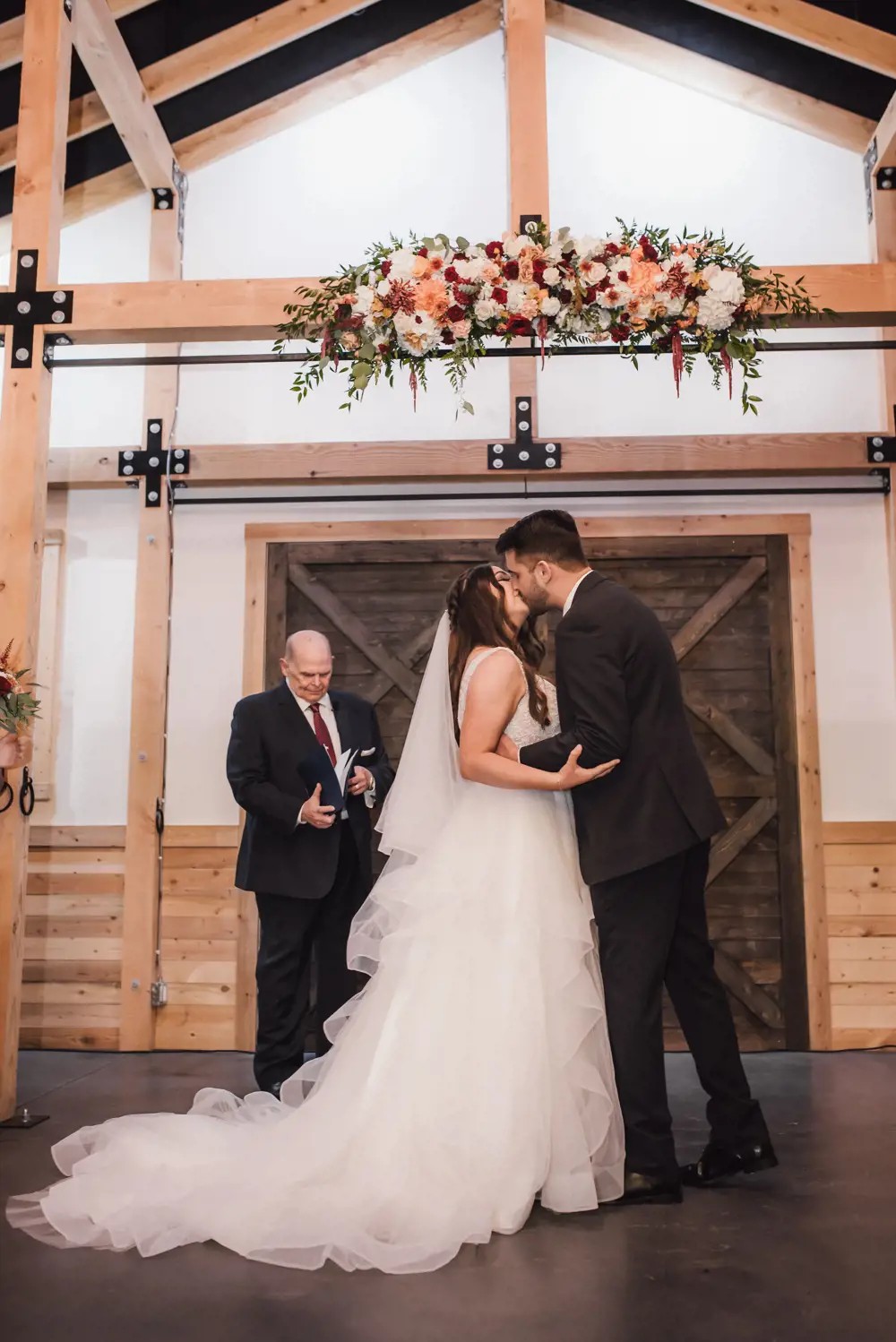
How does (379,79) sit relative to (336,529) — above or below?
above

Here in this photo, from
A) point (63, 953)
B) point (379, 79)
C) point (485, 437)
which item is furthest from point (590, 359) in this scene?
point (63, 953)

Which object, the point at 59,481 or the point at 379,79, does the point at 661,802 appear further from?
the point at 379,79

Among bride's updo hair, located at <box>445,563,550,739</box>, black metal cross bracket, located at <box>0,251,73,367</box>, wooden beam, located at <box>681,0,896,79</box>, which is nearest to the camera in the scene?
bride's updo hair, located at <box>445,563,550,739</box>

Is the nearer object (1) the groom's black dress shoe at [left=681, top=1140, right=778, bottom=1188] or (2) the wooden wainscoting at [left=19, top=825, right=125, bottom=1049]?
(1) the groom's black dress shoe at [left=681, top=1140, right=778, bottom=1188]

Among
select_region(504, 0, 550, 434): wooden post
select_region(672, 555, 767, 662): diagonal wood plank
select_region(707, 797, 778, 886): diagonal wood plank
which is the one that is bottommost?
select_region(707, 797, 778, 886): diagonal wood plank

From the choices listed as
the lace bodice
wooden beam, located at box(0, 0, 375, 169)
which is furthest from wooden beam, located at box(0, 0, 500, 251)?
the lace bodice

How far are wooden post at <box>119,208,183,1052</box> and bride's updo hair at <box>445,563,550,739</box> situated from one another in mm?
2655

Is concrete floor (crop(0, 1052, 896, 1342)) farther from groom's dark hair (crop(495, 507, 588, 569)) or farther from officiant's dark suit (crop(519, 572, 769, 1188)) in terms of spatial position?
groom's dark hair (crop(495, 507, 588, 569))

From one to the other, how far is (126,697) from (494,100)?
150 inches

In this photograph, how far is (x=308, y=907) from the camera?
4422 millimetres

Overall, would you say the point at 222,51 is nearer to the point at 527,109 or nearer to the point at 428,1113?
the point at 527,109

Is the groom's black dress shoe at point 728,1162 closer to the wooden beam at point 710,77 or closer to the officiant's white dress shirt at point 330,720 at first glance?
the officiant's white dress shirt at point 330,720

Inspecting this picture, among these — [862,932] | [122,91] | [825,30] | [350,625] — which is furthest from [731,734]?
[122,91]

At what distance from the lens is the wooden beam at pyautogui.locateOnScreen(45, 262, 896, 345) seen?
4.07m
